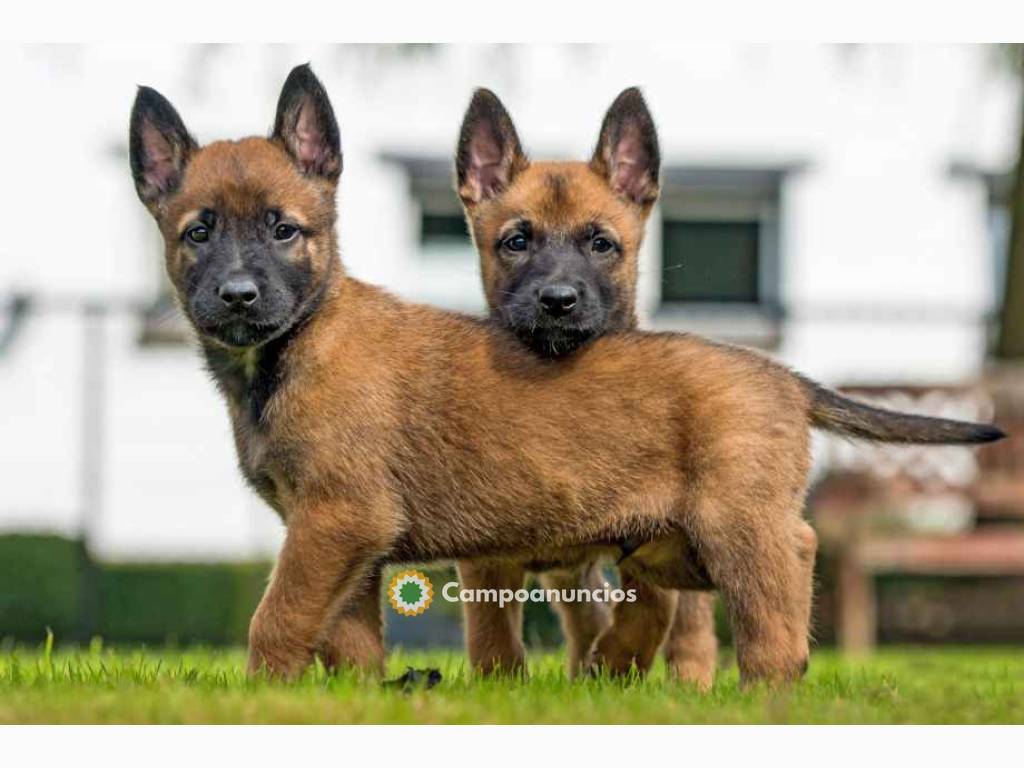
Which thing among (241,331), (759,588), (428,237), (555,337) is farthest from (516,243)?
(428,237)

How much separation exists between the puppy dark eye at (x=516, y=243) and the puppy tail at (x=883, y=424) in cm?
117

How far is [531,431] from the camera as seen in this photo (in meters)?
5.52

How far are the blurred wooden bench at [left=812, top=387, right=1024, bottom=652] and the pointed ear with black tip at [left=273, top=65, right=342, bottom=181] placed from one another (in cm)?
586

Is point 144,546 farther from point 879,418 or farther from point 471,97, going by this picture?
point 879,418

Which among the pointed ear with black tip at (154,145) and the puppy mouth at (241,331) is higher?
the pointed ear with black tip at (154,145)

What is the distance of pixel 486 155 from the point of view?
6195 millimetres

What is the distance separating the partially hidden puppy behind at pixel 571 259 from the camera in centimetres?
577

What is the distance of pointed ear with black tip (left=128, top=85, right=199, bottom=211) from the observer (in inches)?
216

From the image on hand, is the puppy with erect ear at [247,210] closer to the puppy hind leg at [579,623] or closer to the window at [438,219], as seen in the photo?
the puppy hind leg at [579,623]

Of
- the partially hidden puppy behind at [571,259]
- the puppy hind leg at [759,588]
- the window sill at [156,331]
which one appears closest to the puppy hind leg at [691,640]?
the partially hidden puppy behind at [571,259]

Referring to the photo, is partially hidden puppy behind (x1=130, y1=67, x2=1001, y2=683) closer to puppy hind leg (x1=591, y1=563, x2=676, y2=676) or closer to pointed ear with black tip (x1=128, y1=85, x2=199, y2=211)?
pointed ear with black tip (x1=128, y1=85, x2=199, y2=211)

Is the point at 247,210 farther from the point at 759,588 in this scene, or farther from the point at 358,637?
the point at 759,588

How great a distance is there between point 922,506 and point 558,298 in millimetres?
6825

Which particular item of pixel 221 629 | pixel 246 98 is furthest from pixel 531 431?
pixel 221 629
